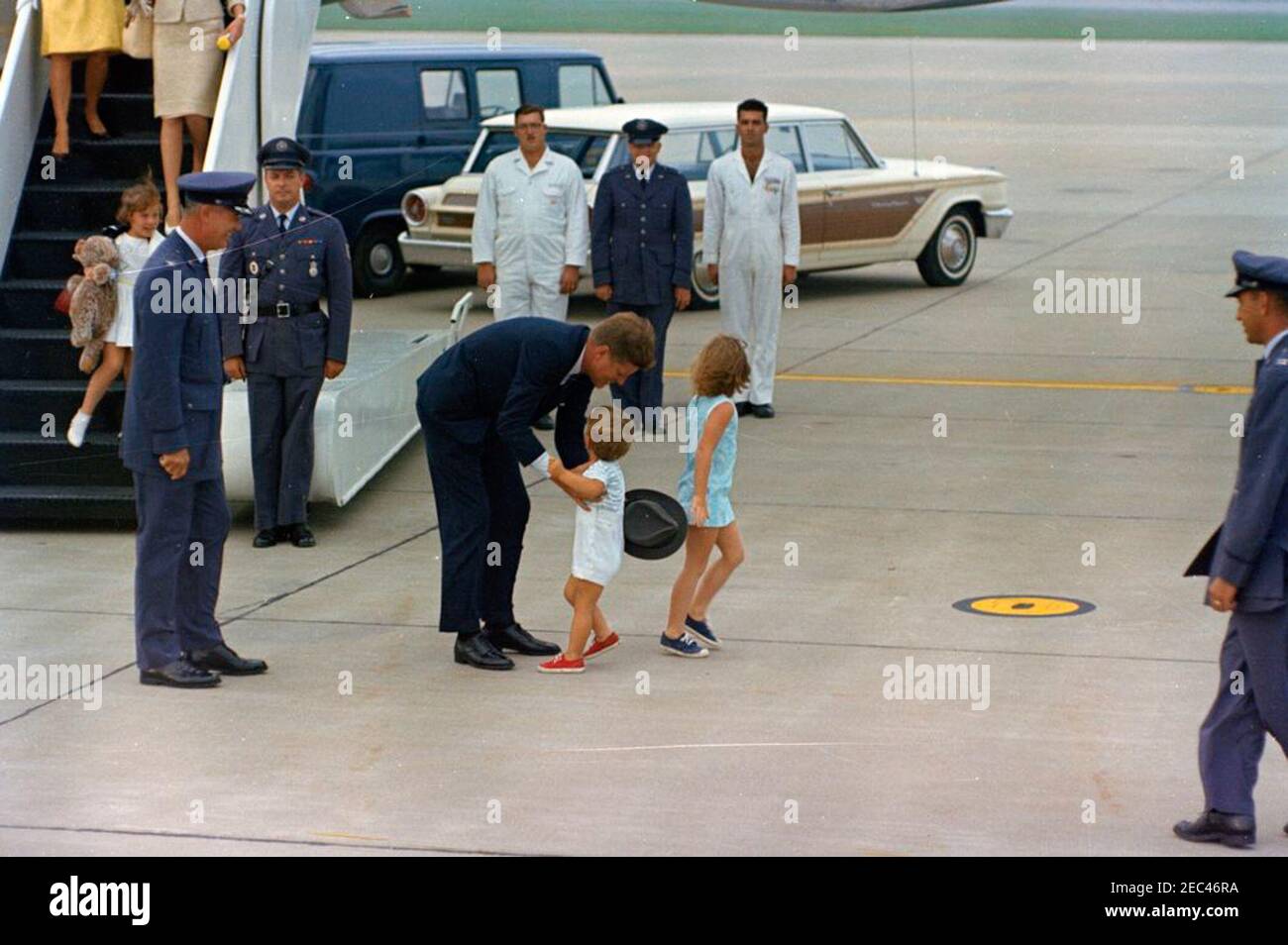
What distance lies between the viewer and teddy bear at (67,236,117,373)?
33.1 feet

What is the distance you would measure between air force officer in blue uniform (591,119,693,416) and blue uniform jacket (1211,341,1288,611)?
6915 mm

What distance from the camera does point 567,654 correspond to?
7.91 m

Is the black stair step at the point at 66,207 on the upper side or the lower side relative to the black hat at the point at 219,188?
lower

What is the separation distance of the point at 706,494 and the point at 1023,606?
164 cm

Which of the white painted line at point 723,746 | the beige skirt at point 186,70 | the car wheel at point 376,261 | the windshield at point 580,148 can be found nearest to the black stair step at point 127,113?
the beige skirt at point 186,70

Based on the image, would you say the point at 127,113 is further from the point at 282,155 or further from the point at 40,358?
the point at 282,155

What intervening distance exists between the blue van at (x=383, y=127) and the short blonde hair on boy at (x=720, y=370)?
34.5 ft

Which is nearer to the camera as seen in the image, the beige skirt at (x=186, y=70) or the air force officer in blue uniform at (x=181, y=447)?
the air force officer in blue uniform at (x=181, y=447)

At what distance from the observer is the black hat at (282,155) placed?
10016 millimetres

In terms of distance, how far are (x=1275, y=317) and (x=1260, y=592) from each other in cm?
79

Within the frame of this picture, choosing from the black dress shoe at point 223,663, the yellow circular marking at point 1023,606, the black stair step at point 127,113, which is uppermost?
the black stair step at point 127,113

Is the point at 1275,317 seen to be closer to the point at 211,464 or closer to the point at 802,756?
the point at 802,756

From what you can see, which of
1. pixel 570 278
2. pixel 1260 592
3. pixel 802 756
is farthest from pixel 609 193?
pixel 1260 592

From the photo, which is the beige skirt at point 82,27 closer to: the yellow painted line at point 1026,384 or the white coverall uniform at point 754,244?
the white coverall uniform at point 754,244
